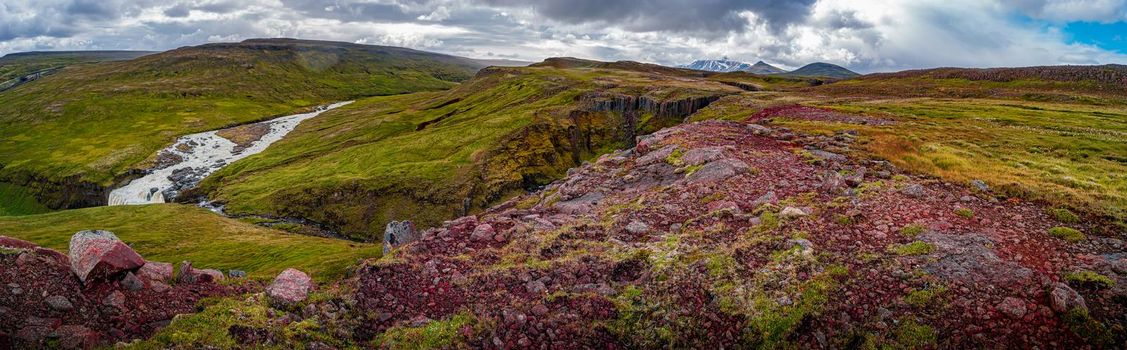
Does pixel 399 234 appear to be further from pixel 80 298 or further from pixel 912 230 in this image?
pixel 912 230

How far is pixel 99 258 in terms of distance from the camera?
1560 cm

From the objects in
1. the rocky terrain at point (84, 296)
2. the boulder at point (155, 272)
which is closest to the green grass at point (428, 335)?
the rocky terrain at point (84, 296)

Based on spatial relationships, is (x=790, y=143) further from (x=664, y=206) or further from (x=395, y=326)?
(x=395, y=326)

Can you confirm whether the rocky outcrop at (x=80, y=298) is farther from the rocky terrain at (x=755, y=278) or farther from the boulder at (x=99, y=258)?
the rocky terrain at (x=755, y=278)

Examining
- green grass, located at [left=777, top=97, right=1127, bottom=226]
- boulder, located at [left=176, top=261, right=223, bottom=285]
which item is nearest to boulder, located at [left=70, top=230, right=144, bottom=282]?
boulder, located at [left=176, top=261, right=223, bottom=285]

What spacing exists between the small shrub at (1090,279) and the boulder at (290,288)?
26.1 meters

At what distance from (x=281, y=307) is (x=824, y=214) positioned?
23.6m

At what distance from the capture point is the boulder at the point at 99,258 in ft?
51.1

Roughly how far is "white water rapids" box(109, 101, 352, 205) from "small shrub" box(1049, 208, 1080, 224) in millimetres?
133647

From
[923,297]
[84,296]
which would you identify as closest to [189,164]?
[84,296]

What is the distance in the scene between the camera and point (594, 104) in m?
121

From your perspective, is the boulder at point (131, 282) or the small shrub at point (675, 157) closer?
the boulder at point (131, 282)

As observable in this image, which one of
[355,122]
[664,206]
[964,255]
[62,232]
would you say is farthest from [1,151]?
[964,255]

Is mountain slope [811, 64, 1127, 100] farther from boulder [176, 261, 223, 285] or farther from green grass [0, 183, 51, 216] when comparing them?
green grass [0, 183, 51, 216]
